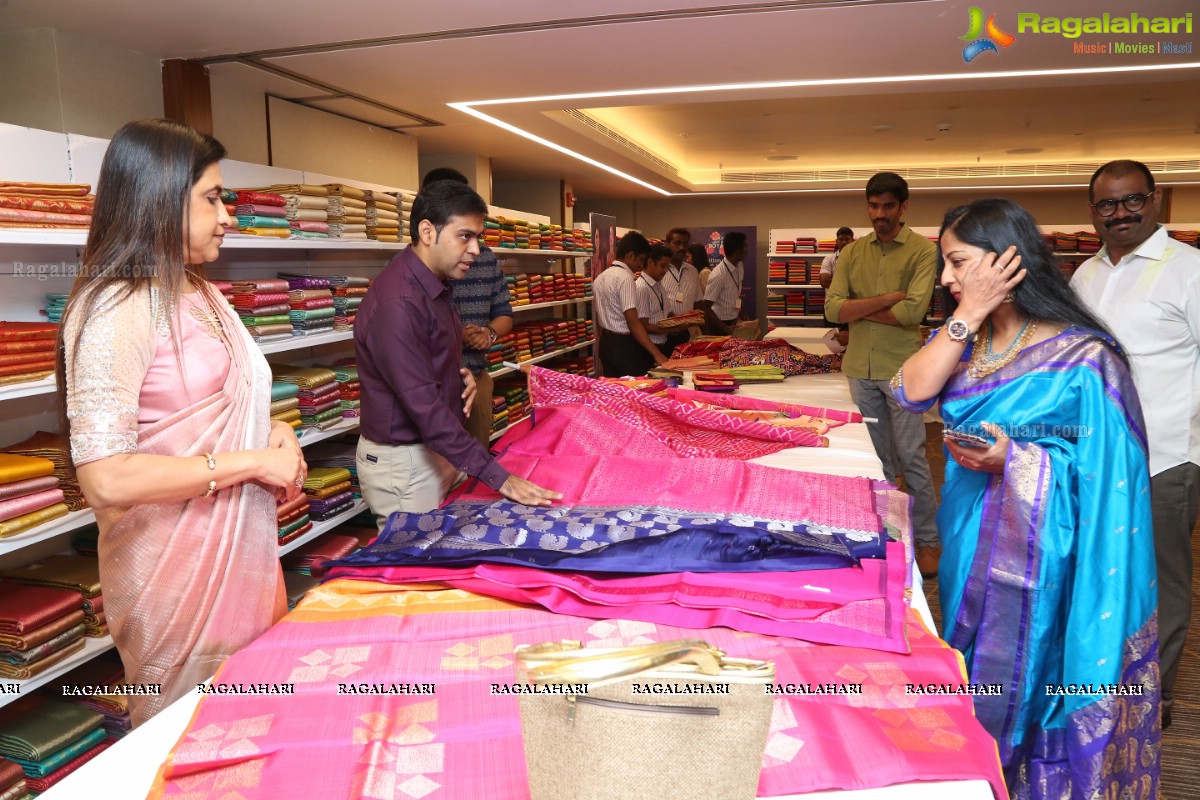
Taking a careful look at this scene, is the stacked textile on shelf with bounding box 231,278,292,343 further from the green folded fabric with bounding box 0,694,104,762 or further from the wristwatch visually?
the wristwatch

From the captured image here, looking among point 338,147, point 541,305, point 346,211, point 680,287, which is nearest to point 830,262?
point 680,287

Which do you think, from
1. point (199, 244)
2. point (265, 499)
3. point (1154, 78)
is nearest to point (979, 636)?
point (265, 499)

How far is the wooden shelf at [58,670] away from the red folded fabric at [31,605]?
0.13 m

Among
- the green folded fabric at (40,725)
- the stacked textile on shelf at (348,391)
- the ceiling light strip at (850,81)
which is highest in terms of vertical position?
the ceiling light strip at (850,81)

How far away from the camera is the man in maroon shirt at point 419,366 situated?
2193mm

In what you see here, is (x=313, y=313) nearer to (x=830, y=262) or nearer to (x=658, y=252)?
(x=658, y=252)

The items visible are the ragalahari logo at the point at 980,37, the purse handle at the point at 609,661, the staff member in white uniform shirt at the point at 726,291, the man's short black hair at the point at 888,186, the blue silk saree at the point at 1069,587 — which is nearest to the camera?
the purse handle at the point at 609,661

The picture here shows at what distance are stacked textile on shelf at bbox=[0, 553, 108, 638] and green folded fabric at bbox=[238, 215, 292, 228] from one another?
141 cm

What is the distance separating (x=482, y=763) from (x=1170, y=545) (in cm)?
254

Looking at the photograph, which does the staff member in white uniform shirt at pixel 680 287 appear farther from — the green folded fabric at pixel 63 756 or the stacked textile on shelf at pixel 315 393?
the green folded fabric at pixel 63 756

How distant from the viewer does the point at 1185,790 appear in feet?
7.91

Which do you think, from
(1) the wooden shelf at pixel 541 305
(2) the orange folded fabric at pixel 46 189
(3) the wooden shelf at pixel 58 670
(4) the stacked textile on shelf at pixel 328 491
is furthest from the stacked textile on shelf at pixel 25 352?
(1) the wooden shelf at pixel 541 305

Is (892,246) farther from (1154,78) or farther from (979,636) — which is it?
(979,636)

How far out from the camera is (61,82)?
3248mm
